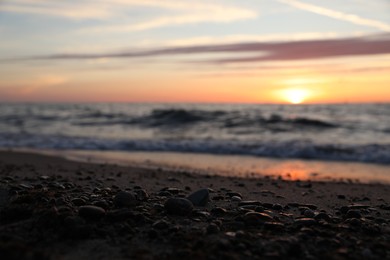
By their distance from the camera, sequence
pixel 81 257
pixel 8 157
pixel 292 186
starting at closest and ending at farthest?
pixel 81 257
pixel 292 186
pixel 8 157

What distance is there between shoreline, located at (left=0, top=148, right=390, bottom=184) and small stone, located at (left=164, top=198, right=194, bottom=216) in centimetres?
476

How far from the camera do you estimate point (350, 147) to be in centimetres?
1326

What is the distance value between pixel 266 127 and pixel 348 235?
1854cm

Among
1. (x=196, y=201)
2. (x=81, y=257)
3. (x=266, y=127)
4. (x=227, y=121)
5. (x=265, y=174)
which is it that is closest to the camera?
(x=81, y=257)

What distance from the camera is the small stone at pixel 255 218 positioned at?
3.79 metres

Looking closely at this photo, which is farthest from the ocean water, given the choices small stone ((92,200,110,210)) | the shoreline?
small stone ((92,200,110,210))

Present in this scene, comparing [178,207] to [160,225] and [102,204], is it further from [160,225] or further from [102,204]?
[102,204]

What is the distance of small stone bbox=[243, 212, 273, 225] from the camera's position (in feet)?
12.4

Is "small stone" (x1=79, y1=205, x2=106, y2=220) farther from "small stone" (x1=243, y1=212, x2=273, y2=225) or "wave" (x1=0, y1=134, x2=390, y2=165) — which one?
"wave" (x1=0, y1=134, x2=390, y2=165)

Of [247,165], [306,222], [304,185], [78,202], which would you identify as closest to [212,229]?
[306,222]

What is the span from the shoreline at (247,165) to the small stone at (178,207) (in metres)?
4.76

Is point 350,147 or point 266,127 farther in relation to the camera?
point 266,127

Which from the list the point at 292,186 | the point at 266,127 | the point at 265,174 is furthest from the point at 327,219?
the point at 266,127

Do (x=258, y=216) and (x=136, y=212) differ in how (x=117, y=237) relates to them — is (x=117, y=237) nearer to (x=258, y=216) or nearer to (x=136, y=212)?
(x=136, y=212)
